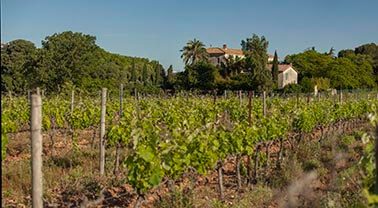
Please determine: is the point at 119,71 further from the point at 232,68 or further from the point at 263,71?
the point at 263,71

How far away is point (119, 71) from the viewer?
51.8m

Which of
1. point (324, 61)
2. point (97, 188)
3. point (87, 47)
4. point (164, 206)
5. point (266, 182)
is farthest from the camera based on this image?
point (324, 61)

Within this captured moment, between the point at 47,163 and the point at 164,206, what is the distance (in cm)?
390

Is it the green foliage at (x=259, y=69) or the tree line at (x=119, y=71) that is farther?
the green foliage at (x=259, y=69)

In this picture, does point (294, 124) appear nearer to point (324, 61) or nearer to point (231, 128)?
point (231, 128)

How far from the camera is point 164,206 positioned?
6355 mm

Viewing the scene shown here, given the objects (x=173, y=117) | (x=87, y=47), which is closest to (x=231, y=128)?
(x=173, y=117)

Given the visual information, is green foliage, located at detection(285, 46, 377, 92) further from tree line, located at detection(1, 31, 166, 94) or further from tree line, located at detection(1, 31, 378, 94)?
tree line, located at detection(1, 31, 166, 94)

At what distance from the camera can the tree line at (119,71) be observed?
4519 cm

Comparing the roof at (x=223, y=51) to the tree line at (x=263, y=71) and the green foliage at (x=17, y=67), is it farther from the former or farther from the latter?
the green foliage at (x=17, y=67)

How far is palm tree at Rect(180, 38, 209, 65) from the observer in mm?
66312

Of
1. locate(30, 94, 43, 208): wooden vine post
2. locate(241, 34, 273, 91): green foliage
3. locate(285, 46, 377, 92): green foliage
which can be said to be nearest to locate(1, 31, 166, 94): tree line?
locate(241, 34, 273, 91): green foliage

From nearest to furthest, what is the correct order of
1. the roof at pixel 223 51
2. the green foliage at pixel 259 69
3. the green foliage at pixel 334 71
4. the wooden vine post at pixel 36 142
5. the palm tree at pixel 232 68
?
1. the wooden vine post at pixel 36 142
2. the green foliage at pixel 259 69
3. the palm tree at pixel 232 68
4. the green foliage at pixel 334 71
5. the roof at pixel 223 51

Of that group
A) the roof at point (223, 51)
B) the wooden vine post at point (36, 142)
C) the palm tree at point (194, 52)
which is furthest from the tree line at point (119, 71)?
the wooden vine post at point (36, 142)
